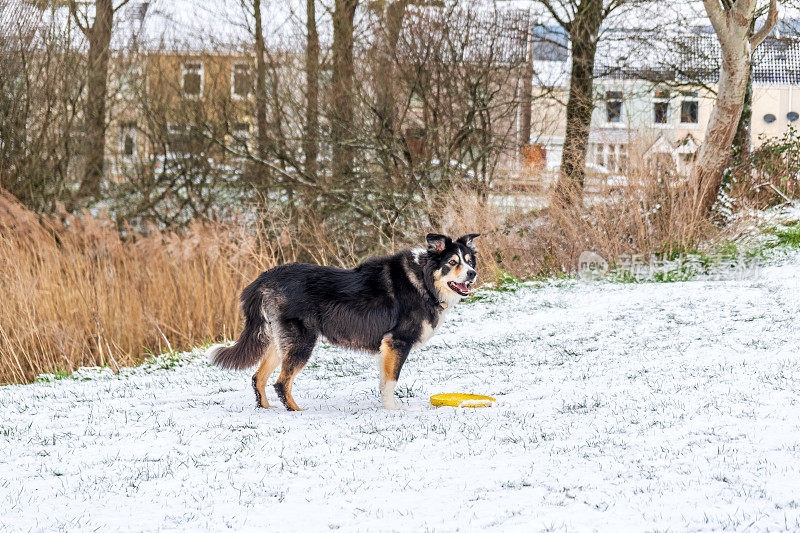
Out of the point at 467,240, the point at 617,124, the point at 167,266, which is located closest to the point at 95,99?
the point at 167,266

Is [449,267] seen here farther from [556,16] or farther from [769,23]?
[556,16]

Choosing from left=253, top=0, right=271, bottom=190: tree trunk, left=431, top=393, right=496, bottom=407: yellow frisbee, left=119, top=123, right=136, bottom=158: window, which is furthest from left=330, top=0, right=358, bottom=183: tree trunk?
left=431, top=393, right=496, bottom=407: yellow frisbee

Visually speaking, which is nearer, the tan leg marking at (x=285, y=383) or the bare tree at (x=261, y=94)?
the tan leg marking at (x=285, y=383)

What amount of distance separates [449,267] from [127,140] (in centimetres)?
1279

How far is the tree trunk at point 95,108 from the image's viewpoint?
1552 cm

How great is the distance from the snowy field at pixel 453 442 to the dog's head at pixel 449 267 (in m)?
0.86

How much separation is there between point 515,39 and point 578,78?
168 cm

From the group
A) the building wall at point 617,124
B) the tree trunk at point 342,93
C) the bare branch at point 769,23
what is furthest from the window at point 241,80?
the bare branch at point 769,23

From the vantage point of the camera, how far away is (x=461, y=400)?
5812 mm

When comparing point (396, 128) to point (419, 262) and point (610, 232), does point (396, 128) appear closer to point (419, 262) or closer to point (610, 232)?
point (610, 232)

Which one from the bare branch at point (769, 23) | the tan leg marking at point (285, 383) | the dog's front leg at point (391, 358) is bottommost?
the tan leg marking at point (285, 383)

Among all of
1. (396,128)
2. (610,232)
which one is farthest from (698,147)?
(396,128)

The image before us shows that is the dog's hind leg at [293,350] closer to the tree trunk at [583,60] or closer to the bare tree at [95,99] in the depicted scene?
→ the tree trunk at [583,60]

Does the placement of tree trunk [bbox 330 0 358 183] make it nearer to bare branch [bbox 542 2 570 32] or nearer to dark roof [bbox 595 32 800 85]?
bare branch [bbox 542 2 570 32]
